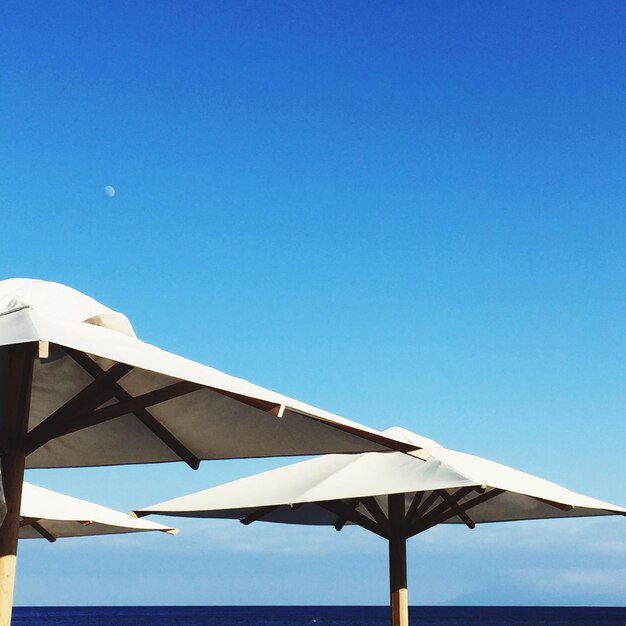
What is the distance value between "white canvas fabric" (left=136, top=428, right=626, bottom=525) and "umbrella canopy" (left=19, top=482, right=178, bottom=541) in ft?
1.43

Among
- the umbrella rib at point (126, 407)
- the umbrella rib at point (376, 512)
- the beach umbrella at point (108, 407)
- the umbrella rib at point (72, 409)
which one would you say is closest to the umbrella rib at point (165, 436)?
the beach umbrella at point (108, 407)

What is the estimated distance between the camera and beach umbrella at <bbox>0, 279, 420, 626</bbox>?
3.16 m

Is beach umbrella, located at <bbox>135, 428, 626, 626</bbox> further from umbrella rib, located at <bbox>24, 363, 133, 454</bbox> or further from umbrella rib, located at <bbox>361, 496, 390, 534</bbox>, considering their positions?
umbrella rib, located at <bbox>24, 363, 133, 454</bbox>

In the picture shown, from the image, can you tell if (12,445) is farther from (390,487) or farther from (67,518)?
(390,487)

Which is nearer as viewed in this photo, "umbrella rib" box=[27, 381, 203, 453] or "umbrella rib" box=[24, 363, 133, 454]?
"umbrella rib" box=[27, 381, 203, 453]

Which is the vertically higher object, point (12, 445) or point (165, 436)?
point (165, 436)

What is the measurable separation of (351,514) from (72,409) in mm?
3688

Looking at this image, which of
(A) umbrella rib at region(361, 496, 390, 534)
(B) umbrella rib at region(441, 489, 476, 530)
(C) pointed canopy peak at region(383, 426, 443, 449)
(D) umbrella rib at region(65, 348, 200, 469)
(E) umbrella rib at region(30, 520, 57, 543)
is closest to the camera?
(D) umbrella rib at region(65, 348, 200, 469)

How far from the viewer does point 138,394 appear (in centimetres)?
451

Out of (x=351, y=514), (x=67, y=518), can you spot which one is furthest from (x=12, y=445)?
(x=351, y=514)

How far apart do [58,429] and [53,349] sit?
69 centimetres

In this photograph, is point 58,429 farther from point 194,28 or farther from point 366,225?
point 366,225

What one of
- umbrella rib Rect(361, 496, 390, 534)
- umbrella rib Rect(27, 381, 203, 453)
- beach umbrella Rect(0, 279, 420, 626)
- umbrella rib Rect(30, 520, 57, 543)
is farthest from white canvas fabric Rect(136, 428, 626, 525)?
umbrella rib Rect(27, 381, 203, 453)

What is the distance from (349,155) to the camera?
18.7 m
